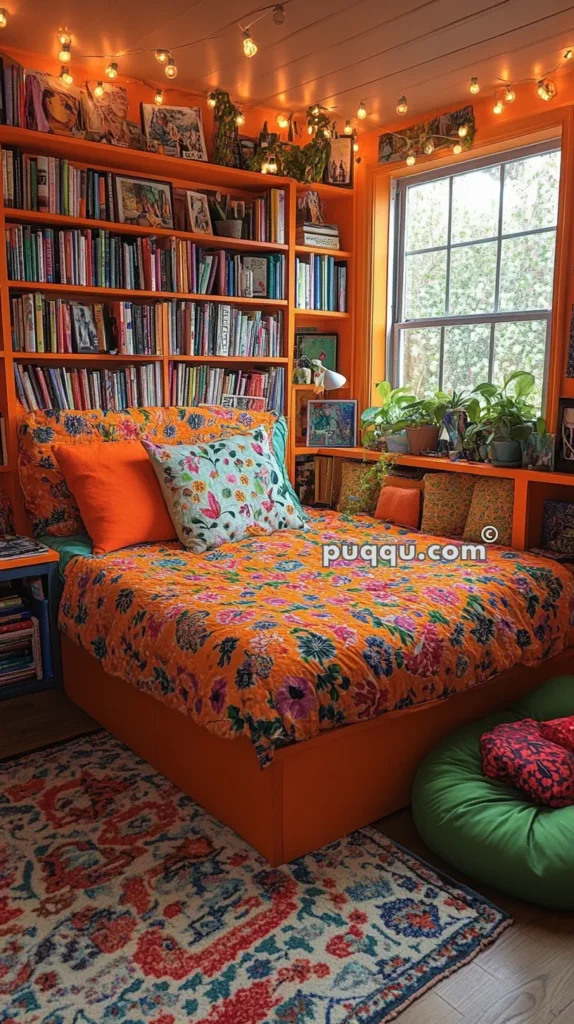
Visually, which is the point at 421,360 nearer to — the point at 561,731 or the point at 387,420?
A: the point at 387,420

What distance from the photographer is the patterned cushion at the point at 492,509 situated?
10.4 feet

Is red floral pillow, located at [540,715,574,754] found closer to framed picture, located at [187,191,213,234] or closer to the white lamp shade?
the white lamp shade

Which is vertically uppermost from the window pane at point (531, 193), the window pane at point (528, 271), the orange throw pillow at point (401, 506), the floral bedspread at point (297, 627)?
the window pane at point (531, 193)

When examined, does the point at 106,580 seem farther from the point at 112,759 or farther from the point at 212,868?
the point at 212,868

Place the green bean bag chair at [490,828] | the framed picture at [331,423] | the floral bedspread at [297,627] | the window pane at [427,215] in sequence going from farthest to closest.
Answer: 1. the framed picture at [331,423]
2. the window pane at [427,215]
3. the floral bedspread at [297,627]
4. the green bean bag chair at [490,828]

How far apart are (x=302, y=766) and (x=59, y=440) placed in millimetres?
1790

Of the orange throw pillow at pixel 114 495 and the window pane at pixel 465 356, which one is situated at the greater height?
the window pane at pixel 465 356

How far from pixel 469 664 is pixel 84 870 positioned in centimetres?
121

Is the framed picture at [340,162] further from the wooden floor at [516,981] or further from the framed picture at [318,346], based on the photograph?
the wooden floor at [516,981]

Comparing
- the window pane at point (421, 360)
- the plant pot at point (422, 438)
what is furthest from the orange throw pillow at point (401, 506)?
the window pane at point (421, 360)

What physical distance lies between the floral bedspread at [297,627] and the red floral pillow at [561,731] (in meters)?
0.23

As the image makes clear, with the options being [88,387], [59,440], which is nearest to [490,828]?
[59,440]

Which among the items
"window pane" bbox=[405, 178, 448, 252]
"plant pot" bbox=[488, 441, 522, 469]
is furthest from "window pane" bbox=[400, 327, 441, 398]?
"plant pot" bbox=[488, 441, 522, 469]

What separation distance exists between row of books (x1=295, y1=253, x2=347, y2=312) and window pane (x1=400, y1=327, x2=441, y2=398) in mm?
408
